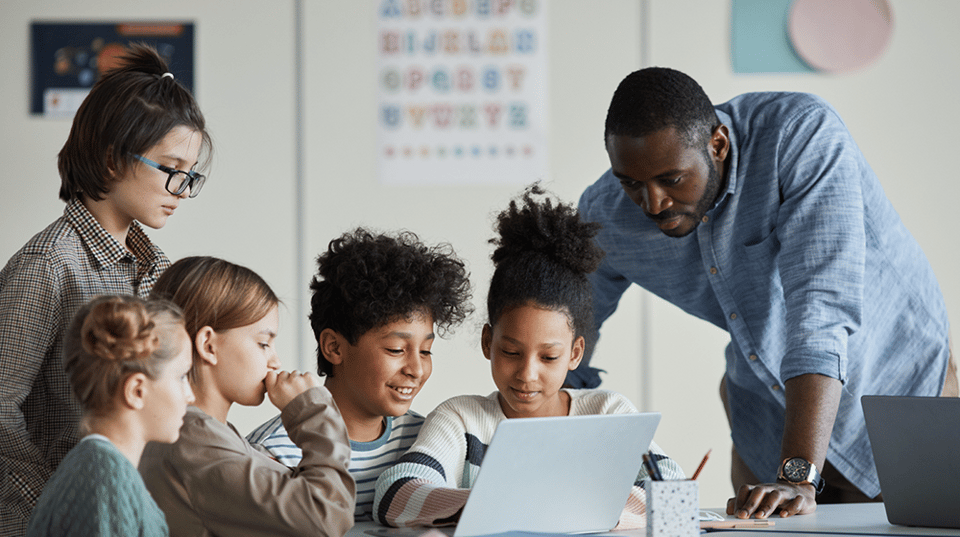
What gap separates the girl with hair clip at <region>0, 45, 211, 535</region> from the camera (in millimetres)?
1323

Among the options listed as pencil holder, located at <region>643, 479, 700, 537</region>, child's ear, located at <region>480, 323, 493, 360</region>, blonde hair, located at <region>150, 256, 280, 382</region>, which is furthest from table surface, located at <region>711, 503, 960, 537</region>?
blonde hair, located at <region>150, 256, 280, 382</region>

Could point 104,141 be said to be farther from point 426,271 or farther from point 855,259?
point 855,259

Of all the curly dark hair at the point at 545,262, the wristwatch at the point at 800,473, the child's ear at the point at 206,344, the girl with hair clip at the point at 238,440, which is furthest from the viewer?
the curly dark hair at the point at 545,262

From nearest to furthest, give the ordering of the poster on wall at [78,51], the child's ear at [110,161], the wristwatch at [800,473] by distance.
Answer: the wristwatch at [800,473]
the child's ear at [110,161]
the poster on wall at [78,51]

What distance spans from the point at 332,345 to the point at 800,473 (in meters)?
0.77

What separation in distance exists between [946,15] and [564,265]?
1938 mm

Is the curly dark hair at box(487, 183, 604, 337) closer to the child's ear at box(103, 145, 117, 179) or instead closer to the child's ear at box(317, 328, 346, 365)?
the child's ear at box(317, 328, 346, 365)

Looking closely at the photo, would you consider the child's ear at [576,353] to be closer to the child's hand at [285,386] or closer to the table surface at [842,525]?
the table surface at [842,525]

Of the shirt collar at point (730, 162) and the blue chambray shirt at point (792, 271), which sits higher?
the shirt collar at point (730, 162)

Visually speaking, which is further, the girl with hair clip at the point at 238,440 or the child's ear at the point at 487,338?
the child's ear at the point at 487,338

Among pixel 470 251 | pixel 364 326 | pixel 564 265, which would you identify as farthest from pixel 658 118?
pixel 470 251

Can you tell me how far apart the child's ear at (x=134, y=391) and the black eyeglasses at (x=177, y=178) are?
1.71ft

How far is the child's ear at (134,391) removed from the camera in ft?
3.20

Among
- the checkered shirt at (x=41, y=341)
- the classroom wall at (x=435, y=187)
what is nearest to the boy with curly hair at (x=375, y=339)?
the checkered shirt at (x=41, y=341)
